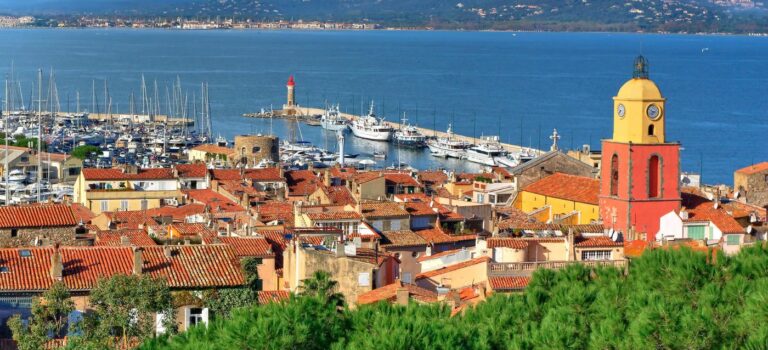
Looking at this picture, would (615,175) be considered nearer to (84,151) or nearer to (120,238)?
(120,238)

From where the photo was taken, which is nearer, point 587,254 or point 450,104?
point 587,254

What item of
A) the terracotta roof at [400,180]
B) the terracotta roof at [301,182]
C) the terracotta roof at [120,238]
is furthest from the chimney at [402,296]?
the terracotta roof at [400,180]

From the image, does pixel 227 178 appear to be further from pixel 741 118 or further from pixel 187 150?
pixel 741 118

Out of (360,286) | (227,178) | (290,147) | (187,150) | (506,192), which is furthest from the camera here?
(290,147)

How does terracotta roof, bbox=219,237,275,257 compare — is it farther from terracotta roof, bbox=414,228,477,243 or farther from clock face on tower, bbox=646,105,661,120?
clock face on tower, bbox=646,105,661,120

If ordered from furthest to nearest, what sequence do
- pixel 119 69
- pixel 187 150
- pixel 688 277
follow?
pixel 119 69, pixel 187 150, pixel 688 277

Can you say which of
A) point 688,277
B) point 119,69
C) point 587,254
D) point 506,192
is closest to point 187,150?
point 506,192
